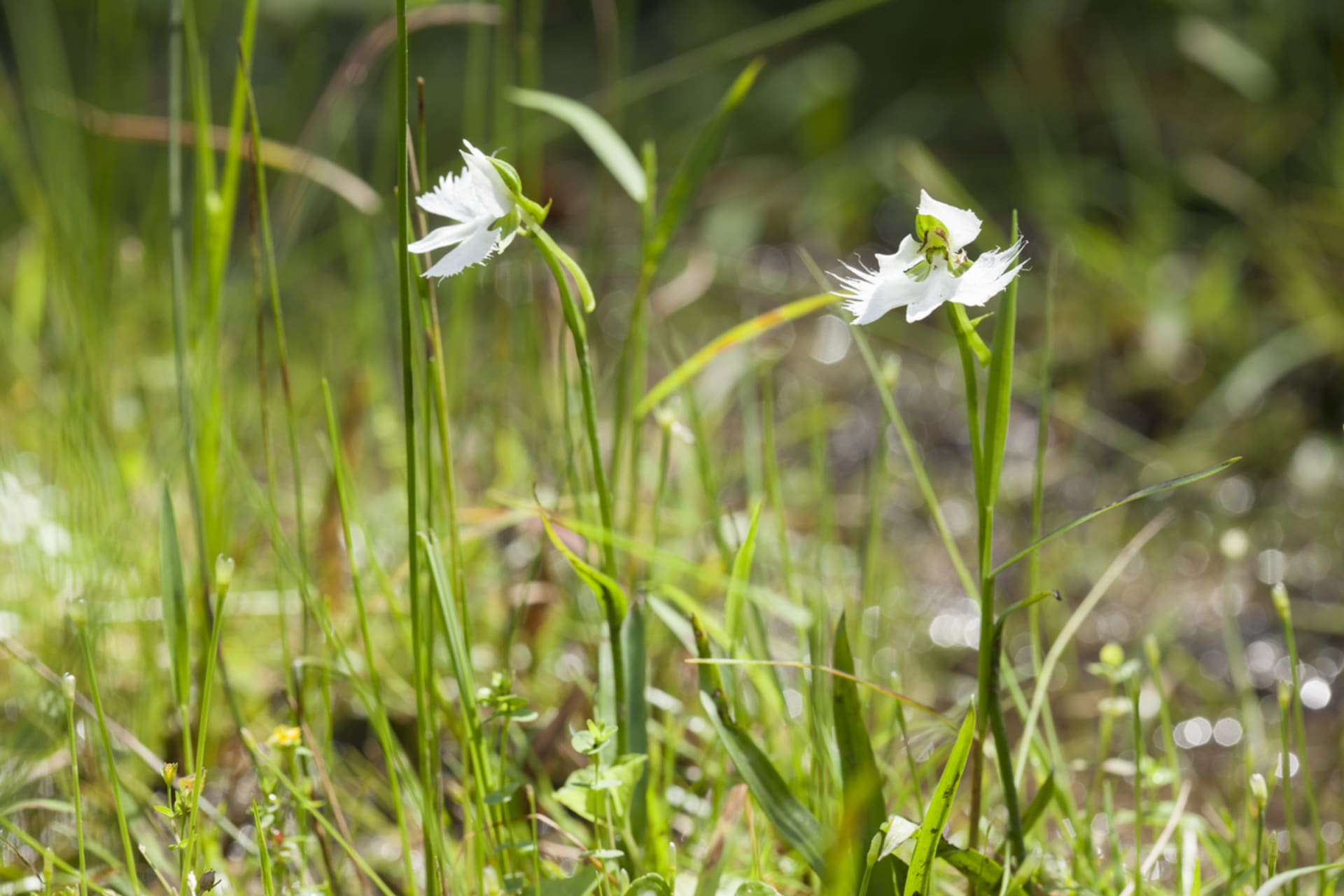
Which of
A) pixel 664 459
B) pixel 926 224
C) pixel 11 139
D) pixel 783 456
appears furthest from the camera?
pixel 783 456

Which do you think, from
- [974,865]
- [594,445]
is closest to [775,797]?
[974,865]

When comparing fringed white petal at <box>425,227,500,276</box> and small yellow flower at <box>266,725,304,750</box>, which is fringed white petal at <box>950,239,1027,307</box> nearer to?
fringed white petal at <box>425,227,500,276</box>

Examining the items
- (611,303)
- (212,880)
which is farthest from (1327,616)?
(611,303)

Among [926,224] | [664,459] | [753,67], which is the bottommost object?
[664,459]

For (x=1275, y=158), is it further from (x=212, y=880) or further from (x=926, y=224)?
(x=212, y=880)

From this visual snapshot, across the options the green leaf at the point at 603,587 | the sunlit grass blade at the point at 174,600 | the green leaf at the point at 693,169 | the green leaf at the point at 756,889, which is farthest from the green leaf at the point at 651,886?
the green leaf at the point at 693,169

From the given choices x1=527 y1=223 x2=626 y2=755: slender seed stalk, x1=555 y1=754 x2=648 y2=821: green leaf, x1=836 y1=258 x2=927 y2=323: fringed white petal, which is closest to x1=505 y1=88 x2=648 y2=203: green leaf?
x1=527 y1=223 x2=626 y2=755: slender seed stalk

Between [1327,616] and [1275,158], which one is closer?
[1327,616]

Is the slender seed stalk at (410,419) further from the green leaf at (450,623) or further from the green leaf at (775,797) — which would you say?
the green leaf at (775,797)
